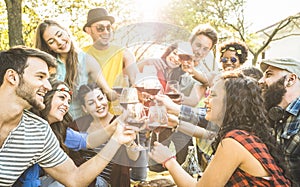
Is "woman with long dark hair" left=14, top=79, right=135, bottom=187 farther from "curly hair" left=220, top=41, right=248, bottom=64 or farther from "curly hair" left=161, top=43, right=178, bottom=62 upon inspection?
"curly hair" left=220, top=41, right=248, bottom=64

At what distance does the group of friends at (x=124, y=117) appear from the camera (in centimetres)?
225

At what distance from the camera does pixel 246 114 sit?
2.33m

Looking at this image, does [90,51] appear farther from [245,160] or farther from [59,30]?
[245,160]

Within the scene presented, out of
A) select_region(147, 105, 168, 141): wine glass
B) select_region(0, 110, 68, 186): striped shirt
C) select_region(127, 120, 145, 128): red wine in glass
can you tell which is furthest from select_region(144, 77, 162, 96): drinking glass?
select_region(0, 110, 68, 186): striped shirt

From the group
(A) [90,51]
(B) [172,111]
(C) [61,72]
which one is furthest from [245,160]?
(A) [90,51]

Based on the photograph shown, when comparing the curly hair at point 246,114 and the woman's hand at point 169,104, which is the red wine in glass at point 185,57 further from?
the curly hair at point 246,114

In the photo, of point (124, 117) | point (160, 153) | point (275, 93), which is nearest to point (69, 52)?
point (124, 117)

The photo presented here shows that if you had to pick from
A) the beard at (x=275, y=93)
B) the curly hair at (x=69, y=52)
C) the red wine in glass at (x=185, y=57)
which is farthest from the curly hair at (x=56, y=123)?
the beard at (x=275, y=93)

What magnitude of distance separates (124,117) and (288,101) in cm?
114

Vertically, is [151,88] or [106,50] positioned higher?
[106,50]

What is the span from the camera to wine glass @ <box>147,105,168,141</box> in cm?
252

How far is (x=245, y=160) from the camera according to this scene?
2180mm

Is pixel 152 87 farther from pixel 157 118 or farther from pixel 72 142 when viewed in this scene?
pixel 72 142

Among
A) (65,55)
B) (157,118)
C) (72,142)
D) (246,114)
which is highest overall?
(65,55)
